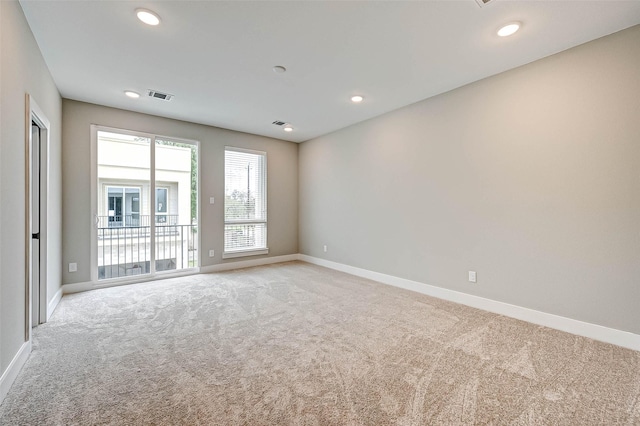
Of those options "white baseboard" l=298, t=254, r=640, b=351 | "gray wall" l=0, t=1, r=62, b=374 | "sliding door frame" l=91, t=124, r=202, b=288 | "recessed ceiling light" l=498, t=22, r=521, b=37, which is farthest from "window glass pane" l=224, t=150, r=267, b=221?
"recessed ceiling light" l=498, t=22, r=521, b=37

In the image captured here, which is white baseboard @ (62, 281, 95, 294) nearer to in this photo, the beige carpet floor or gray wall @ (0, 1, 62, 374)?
the beige carpet floor

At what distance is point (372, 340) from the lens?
2551 mm

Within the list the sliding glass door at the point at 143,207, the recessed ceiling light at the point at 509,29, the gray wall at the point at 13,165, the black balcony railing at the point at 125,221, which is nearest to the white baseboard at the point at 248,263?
the sliding glass door at the point at 143,207

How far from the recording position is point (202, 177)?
516 cm

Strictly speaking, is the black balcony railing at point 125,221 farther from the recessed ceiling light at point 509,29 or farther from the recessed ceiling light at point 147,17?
the recessed ceiling light at point 509,29

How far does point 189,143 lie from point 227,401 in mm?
4506

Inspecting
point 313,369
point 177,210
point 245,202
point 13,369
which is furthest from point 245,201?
point 313,369

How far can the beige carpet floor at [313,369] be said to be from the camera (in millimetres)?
1646

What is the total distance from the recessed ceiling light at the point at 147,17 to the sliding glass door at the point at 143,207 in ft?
8.91

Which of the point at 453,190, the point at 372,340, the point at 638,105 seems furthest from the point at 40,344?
the point at 638,105

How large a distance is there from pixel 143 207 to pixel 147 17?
4.58 m

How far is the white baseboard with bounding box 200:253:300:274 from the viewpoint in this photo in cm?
528

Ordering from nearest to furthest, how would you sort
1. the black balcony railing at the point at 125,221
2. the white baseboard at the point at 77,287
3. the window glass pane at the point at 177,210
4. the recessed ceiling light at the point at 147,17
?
the recessed ceiling light at the point at 147,17, the white baseboard at the point at 77,287, the black balcony railing at the point at 125,221, the window glass pane at the point at 177,210

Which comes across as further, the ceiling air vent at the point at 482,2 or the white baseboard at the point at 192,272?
the white baseboard at the point at 192,272
